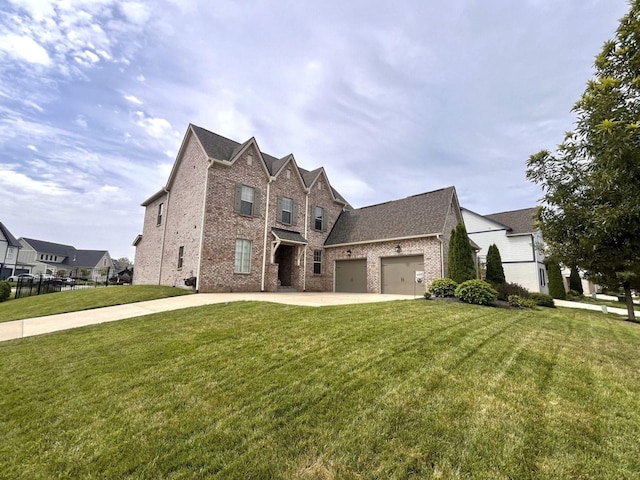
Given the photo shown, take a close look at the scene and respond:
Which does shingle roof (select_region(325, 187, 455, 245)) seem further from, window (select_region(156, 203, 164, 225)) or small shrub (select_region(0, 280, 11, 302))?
small shrub (select_region(0, 280, 11, 302))

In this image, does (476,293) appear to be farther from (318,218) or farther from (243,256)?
(318,218)

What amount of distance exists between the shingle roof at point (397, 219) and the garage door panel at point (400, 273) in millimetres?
1342

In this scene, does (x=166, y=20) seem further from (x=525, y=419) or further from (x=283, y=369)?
(x=525, y=419)

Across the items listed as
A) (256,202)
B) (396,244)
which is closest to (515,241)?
(396,244)

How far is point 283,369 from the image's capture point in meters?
3.83

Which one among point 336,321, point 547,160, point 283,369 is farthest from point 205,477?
point 547,160

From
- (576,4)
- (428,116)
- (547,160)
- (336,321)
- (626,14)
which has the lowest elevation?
(336,321)

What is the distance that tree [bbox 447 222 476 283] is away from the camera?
Result: 13.4 meters

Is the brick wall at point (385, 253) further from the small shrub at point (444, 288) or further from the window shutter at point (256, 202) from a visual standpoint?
the window shutter at point (256, 202)

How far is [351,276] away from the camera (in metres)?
18.2

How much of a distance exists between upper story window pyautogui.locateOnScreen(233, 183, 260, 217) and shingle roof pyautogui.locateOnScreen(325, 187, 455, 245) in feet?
18.9

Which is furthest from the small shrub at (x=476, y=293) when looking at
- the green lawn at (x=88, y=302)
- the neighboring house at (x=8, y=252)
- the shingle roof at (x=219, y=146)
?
the neighboring house at (x=8, y=252)

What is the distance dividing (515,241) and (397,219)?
14.0 m

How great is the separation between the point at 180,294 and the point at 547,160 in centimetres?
1385
